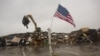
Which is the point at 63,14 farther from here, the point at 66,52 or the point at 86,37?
the point at 86,37

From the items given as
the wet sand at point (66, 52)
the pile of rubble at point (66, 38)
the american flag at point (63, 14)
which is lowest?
the wet sand at point (66, 52)

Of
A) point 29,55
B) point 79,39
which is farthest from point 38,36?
point 29,55

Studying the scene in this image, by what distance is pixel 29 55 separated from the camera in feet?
81.1

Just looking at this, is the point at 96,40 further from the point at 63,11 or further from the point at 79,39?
the point at 63,11

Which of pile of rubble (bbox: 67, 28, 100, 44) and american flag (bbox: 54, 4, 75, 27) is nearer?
american flag (bbox: 54, 4, 75, 27)

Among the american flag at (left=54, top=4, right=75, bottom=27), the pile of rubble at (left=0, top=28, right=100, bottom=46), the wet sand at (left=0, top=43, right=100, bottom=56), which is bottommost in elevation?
the wet sand at (left=0, top=43, right=100, bottom=56)

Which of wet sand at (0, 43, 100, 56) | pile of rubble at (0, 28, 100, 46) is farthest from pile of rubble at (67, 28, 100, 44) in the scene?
wet sand at (0, 43, 100, 56)

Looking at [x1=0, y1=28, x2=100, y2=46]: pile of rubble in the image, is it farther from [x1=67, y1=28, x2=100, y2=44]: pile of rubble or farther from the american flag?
the american flag

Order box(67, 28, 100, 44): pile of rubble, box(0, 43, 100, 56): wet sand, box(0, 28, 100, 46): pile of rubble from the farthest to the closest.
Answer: box(0, 28, 100, 46): pile of rubble, box(67, 28, 100, 44): pile of rubble, box(0, 43, 100, 56): wet sand

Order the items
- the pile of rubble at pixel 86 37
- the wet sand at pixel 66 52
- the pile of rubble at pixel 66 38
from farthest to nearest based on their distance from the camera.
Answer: the pile of rubble at pixel 66 38 → the pile of rubble at pixel 86 37 → the wet sand at pixel 66 52

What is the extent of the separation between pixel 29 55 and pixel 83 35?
50.3ft

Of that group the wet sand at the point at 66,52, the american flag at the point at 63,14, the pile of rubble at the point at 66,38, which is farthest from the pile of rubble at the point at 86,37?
the american flag at the point at 63,14

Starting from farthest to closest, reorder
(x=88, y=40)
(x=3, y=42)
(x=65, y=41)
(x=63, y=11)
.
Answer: (x=3, y=42)
(x=65, y=41)
(x=88, y=40)
(x=63, y=11)

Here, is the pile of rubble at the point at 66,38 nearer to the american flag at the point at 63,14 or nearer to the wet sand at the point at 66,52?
the wet sand at the point at 66,52
